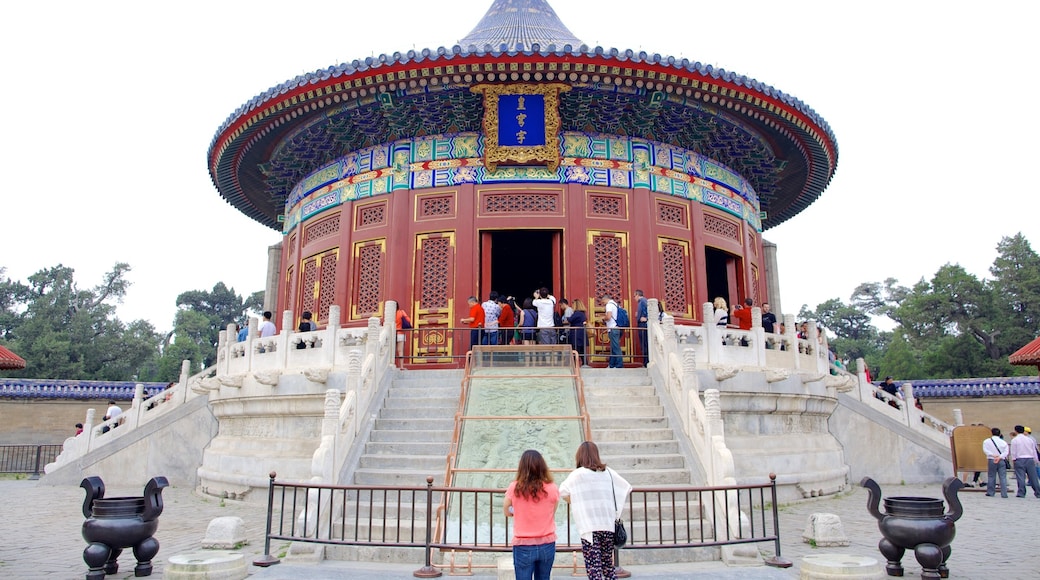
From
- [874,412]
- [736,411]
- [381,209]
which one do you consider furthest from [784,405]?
[381,209]

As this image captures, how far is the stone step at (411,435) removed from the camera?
9.13 meters

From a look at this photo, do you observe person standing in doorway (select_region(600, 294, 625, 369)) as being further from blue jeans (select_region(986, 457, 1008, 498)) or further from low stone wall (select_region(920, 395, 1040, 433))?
low stone wall (select_region(920, 395, 1040, 433))

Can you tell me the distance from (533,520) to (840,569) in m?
2.67

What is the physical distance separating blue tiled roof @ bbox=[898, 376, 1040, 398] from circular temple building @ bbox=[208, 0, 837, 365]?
1153cm

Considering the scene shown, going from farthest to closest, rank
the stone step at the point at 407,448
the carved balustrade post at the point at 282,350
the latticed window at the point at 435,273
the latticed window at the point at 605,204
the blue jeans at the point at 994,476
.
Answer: the latticed window at the point at 605,204
the latticed window at the point at 435,273
the blue jeans at the point at 994,476
the carved balustrade post at the point at 282,350
the stone step at the point at 407,448

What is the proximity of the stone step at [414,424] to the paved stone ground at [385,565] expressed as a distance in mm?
1849

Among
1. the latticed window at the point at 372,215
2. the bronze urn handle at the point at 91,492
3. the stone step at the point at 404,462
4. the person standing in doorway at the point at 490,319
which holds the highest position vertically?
the latticed window at the point at 372,215

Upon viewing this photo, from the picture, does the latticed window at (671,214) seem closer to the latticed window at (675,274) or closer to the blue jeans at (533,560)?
the latticed window at (675,274)

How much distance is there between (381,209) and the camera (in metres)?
14.5

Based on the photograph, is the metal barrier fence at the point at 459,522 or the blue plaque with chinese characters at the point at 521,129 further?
the blue plaque with chinese characters at the point at 521,129

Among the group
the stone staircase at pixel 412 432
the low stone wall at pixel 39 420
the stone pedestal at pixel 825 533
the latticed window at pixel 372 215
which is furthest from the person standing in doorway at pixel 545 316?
the low stone wall at pixel 39 420

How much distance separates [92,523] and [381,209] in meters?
8.98

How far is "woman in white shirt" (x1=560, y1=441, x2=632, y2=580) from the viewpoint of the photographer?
489 cm

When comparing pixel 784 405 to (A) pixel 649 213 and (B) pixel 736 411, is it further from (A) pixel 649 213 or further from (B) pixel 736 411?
(A) pixel 649 213
